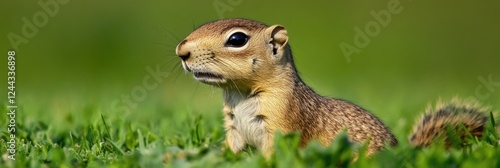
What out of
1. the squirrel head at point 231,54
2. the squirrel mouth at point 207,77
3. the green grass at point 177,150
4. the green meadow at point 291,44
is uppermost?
the green meadow at point 291,44

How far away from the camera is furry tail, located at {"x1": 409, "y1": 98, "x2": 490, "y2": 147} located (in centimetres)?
496

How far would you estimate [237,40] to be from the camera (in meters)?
4.59

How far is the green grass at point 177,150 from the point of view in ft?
11.1

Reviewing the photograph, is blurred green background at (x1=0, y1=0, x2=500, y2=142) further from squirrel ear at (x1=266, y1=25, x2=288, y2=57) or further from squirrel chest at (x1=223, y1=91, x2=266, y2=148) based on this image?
squirrel chest at (x1=223, y1=91, x2=266, y2=148)

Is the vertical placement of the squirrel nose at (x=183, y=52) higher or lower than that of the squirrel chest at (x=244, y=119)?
higher

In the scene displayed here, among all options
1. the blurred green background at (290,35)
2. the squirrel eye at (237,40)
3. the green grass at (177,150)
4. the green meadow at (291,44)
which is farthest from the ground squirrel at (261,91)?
the blurred green background at (290,35)

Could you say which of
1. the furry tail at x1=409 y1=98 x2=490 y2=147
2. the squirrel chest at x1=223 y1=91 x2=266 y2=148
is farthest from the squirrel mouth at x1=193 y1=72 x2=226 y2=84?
the furry tail at x1=409 y1=98 x2=490 y2=147

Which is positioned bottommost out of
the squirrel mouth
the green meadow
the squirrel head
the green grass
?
the green grass

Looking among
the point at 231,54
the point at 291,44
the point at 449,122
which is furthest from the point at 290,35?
the point at 231,54

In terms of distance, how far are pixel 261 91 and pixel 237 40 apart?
315 mm

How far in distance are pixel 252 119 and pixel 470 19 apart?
1289 centimetres

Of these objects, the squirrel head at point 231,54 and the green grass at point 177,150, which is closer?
the green grass at point 177,150

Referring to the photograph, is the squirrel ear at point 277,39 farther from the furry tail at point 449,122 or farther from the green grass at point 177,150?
the furry tail at point 449,122

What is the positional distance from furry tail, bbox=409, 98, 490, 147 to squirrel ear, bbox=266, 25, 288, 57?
101cm
